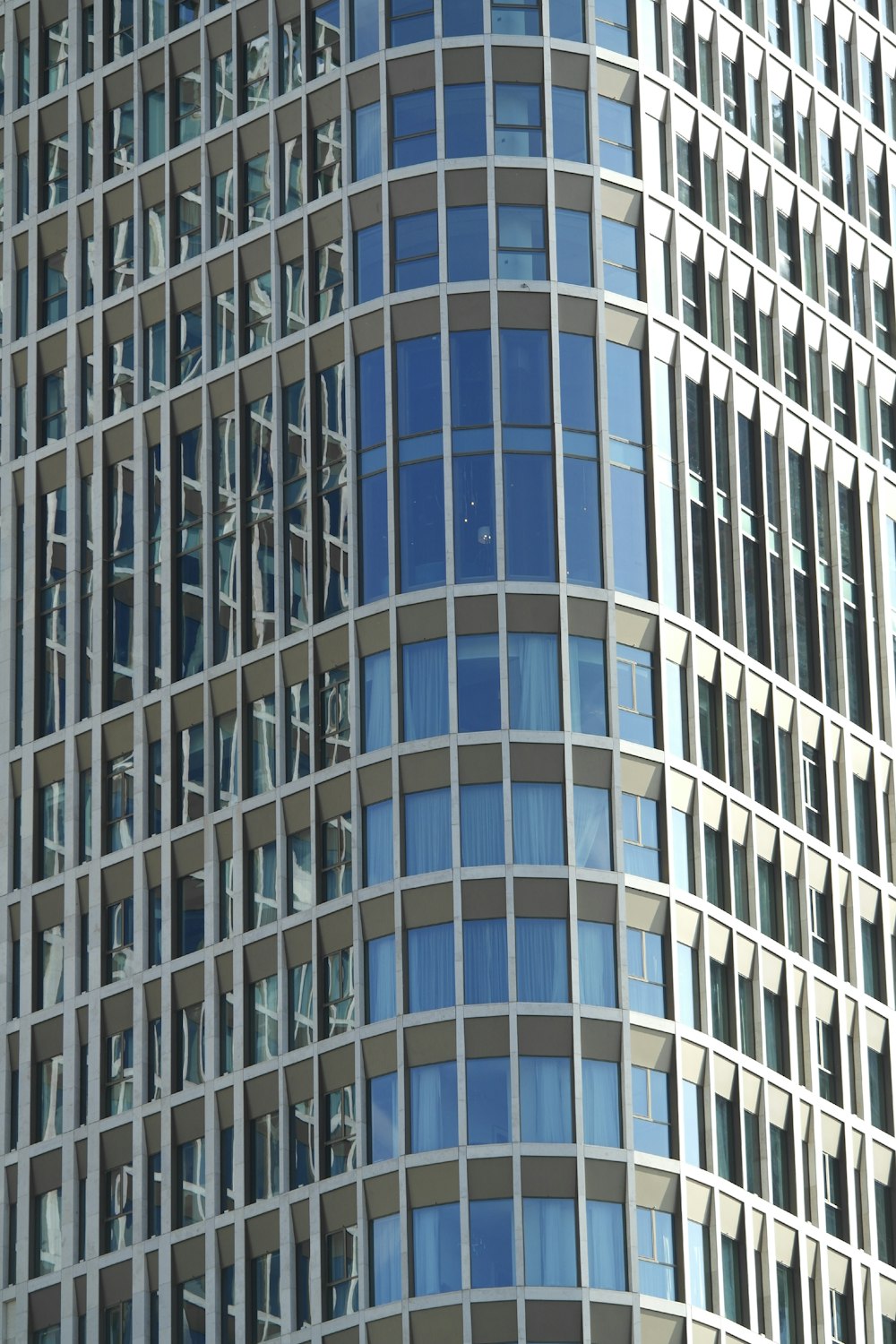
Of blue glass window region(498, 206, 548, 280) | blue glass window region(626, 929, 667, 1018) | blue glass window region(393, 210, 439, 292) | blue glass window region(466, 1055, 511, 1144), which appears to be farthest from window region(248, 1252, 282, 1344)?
blue glass window region(498, 206, 548, 280)

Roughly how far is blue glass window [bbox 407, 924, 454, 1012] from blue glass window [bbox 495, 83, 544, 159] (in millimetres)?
19685

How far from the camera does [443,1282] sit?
93938 millimetres

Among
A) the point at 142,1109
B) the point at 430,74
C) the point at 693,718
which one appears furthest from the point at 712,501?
the point at 142,1109

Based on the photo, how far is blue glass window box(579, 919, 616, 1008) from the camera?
96375 mm

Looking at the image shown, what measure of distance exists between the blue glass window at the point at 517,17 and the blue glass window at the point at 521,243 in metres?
4.69

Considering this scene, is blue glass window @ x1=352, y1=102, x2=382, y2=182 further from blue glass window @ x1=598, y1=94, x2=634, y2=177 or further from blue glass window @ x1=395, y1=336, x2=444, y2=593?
blue glass window @ x1=598, y1=94, x2=634, y2=177

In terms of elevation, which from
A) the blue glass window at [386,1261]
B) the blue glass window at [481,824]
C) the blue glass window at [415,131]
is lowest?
the blue glass window at [386,1261]

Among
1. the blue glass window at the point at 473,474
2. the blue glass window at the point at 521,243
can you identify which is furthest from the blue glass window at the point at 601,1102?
the blue glass window at the point at 521,243

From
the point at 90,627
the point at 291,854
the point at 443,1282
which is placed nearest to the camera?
the point at 443,1282

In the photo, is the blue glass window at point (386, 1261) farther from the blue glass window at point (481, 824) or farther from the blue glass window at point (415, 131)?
the blue glass window at point (415, 131)

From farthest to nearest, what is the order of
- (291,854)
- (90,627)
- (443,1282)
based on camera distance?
(90,627)
(291,854)
(443,1282)

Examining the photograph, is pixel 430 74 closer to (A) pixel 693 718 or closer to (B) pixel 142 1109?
(A) pixel 693 718

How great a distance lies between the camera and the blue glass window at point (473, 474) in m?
98.4

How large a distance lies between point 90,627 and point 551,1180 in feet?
70.6
